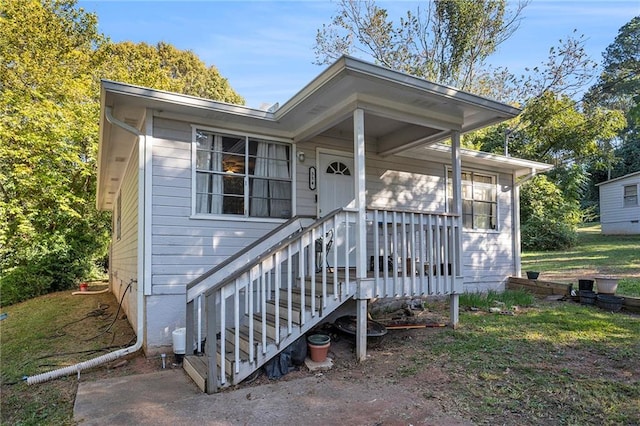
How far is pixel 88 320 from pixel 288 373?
4978 mm

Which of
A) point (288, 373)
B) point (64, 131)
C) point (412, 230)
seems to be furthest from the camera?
point (64, 131)

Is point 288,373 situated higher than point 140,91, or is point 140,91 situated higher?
point 140,91

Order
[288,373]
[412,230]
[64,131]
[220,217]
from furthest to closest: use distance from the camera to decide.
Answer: [64,131]
[220,217]
[412,230]
[288,373]

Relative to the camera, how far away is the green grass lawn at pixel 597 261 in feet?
30.8

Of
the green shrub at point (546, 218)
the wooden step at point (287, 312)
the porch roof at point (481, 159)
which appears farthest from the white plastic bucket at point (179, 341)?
the green shrub at point (546, 218)

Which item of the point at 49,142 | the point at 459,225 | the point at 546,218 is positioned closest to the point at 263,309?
the point at 459,225

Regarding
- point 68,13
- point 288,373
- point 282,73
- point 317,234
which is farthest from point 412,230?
point 68,13

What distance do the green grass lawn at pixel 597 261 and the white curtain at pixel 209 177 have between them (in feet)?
25.0

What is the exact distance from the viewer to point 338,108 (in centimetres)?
489

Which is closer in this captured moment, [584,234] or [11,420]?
[11,420]

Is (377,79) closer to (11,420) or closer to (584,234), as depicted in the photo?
(11,420)

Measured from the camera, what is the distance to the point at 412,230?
193 inches

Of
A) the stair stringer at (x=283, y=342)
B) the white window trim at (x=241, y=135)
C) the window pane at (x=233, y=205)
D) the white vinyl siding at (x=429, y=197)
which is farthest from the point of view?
the white vinyl siding at (x=429, y=197)

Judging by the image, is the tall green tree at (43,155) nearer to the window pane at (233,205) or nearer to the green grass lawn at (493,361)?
the green grass lawn at (493,361)
